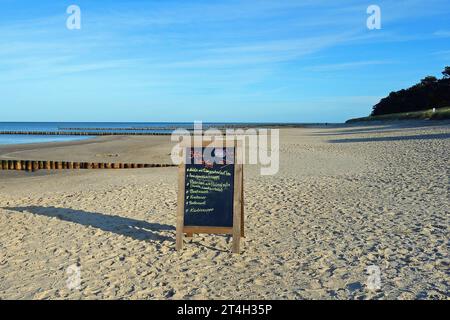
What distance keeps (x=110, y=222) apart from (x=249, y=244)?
3.27 metres

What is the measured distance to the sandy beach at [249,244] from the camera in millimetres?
5484

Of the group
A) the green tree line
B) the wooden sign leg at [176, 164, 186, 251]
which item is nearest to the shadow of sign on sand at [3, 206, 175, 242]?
the wooden sign leg at [176, 164, 186, 251]

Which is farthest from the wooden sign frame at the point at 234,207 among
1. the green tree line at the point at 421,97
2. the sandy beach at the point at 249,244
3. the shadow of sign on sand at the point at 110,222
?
the green tree line at the point at 421,97

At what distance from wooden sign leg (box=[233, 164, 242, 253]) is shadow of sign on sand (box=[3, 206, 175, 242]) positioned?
1388mm

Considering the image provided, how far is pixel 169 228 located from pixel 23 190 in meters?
7.72

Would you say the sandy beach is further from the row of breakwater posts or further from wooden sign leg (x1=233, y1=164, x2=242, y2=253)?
the row of breakwater posts

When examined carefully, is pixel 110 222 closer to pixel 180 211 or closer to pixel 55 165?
pixel 180 211

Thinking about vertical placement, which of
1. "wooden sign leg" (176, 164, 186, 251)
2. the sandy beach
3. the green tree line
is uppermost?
the green tree line

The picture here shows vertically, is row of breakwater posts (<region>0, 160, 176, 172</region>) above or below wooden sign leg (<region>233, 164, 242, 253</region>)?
below

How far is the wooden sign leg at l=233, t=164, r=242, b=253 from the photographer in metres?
6.89

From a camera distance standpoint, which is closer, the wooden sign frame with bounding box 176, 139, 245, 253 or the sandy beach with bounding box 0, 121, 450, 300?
the sandy beach with bounding box 0, 121, 450, 300

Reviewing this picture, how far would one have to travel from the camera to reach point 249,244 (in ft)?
24.2

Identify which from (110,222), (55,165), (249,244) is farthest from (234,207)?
(55,165)

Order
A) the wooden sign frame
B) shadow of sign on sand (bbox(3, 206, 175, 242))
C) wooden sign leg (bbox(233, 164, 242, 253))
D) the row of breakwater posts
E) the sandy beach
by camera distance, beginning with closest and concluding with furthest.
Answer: the sandy beach
wooden sign leg (bbox(233, 164, 242, 253))
the wooden sign frame
shadow of sign on sand (bbox(3, 206, 175, 242))
the row of breakwater posts
